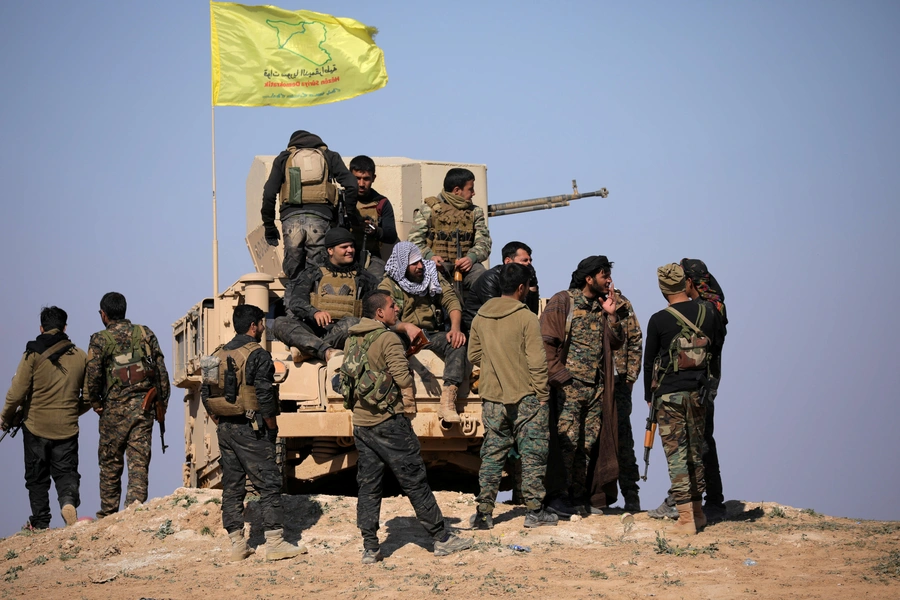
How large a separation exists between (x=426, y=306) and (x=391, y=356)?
7.58 ft

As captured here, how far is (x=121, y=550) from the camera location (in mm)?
8875

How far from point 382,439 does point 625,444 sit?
2.85 meters

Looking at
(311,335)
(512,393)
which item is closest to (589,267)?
(512,393)

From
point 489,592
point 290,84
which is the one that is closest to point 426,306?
point 489,592

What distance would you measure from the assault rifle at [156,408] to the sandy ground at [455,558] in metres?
0.89

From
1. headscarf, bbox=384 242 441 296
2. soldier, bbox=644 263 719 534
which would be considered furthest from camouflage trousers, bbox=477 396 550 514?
headscarf, bbox=384 242 441 296

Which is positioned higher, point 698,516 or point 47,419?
point 47,419

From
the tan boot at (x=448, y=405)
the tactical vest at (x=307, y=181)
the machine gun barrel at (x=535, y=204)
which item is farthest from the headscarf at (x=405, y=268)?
the machine gun barrel at (x=535, y=204)

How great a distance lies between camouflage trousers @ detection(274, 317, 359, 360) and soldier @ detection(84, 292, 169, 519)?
1.10m

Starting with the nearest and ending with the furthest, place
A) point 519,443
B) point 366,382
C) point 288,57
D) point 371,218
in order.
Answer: point 366,382 → point 519,443 → point 371,218 → point 288,57

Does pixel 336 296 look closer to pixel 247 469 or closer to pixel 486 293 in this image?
pixel 486 293

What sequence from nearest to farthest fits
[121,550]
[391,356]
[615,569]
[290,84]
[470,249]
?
1. [615,569]
2. [391,356]
3. [121,550]
4. [470,249]
5. [290,84]

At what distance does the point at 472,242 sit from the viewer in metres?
11.5

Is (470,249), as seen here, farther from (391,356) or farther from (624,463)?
(391,356)
